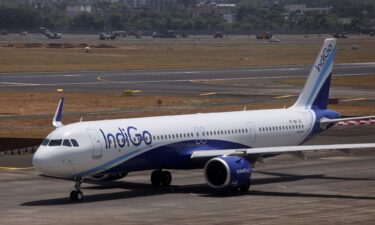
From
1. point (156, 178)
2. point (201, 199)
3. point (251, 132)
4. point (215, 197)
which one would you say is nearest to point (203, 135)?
point (156, 178)

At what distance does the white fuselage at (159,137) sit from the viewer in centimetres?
4838

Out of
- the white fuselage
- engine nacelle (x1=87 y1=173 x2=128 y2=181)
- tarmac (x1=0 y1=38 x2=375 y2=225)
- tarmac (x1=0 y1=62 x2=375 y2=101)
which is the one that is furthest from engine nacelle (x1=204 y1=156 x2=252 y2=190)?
tarmac (x1=0 y1=62 x2=375 y2=101)

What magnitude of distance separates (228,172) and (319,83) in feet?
43.4

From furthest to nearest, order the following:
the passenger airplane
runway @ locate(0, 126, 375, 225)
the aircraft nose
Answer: the passenger airplane, the aircraft nose, runway @ locate(0, 126, 375, 225)

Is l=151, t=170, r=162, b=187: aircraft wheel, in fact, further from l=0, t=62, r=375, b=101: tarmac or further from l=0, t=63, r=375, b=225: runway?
Result: l=0, t=62, r=375, b=101: tarmac

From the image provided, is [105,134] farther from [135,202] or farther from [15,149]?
[15,149]

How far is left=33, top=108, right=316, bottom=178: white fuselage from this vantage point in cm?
4838

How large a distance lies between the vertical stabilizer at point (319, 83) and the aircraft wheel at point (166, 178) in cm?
1096

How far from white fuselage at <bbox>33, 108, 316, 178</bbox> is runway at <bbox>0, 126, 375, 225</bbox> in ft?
5.89

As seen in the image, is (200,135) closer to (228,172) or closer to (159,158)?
(159,158)

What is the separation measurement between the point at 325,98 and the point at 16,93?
60.5 metres

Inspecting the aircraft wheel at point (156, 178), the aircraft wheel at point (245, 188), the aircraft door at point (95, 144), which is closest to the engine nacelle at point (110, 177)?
the aircraft wheel at point (156, 178)

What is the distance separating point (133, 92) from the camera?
119m

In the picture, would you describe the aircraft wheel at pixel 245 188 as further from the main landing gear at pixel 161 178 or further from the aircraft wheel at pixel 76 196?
the aircraft wheel at pixel 76 196
